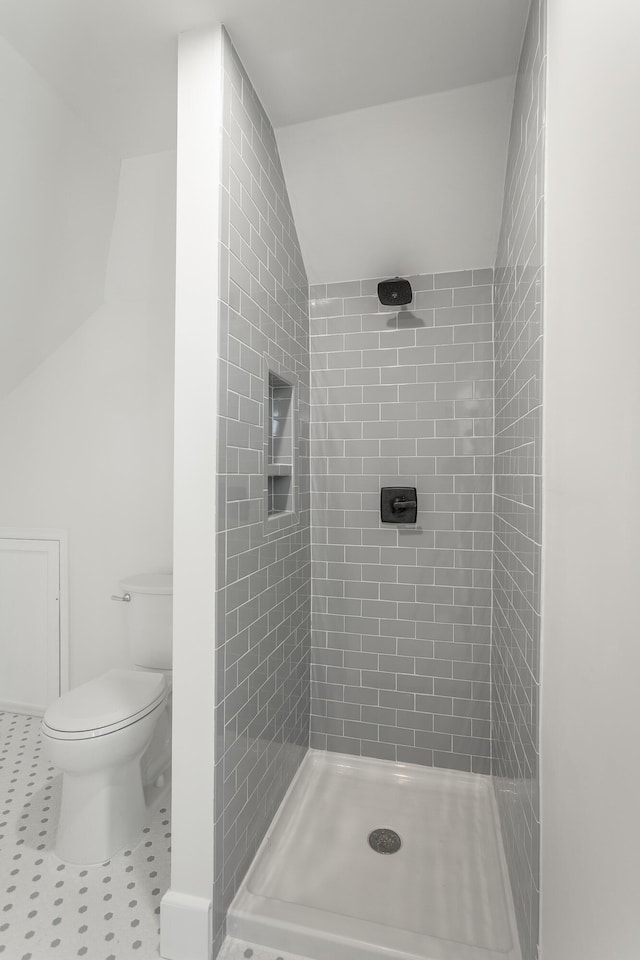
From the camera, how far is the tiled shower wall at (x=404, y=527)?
2176mm

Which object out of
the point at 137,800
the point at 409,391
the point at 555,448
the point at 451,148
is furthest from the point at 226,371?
the point at 137,800

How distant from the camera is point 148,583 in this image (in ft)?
7.40

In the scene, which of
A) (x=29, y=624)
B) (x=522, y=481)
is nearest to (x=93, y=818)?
(x=29, y=624)

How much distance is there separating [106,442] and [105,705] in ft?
4.22

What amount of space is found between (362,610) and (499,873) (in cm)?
104

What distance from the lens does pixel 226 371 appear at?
1.43 m

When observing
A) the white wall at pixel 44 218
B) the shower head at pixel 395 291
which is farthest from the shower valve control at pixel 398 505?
the white wall at pixel 44 218

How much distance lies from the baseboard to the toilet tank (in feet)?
3.08

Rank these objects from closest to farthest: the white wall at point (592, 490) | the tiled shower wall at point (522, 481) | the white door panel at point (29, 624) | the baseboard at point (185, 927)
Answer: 1. the white wall at point (592, 490)
2. the tiled shower wall at point (522, 481)
3. the baseboard at point (185, 927)
4. the white door panel at point (29, 624)

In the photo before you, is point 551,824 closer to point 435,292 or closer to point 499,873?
point 499,873

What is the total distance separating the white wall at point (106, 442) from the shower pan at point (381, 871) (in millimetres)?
1254

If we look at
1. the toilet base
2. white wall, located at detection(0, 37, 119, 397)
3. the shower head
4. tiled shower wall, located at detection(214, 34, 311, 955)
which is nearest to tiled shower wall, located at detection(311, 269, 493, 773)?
the shower head

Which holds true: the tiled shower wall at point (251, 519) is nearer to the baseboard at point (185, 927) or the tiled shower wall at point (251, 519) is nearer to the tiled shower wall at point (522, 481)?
the baseboard at point (185, 927)

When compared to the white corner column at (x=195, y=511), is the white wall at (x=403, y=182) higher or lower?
higher
